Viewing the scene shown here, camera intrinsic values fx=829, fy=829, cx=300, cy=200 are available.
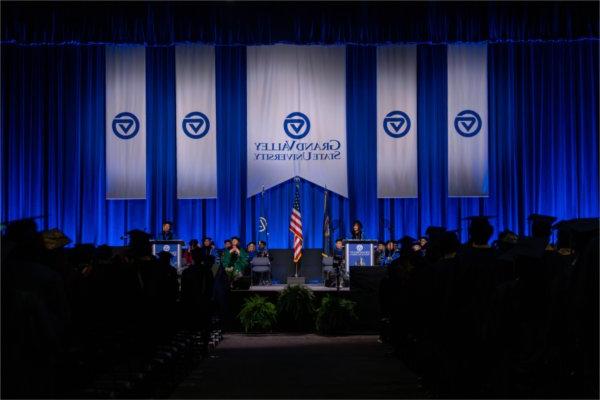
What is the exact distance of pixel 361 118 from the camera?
19.2 meters

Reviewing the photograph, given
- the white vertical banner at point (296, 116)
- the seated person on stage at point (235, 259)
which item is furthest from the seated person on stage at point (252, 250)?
the white vertical banner at point (296, 116)

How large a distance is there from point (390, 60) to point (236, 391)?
41.3 feet

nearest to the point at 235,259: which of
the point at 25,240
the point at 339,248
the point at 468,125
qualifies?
the point at 339,248

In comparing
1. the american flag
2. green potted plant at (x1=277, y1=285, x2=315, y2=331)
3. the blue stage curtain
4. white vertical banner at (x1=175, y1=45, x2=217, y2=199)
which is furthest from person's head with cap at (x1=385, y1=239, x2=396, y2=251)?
the blue stage curtain

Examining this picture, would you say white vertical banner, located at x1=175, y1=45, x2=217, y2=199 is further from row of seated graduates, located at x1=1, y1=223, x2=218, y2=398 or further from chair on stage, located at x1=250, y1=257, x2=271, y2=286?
row of seated graduates, located at x1=1, y1=223, x2=218, y2=398

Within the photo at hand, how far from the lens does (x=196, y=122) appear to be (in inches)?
750

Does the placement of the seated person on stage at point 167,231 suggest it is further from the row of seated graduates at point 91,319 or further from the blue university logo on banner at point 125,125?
the row of seated graduates at point 91,319

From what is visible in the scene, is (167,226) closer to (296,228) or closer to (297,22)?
(296,228)

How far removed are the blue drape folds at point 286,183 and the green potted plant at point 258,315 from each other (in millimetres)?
5784

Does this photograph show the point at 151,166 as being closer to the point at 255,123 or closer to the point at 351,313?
the point at 255,123

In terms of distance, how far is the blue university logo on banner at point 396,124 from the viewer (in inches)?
749

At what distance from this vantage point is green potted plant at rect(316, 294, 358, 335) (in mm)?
13070

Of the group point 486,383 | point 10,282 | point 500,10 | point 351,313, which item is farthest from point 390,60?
point 10,282

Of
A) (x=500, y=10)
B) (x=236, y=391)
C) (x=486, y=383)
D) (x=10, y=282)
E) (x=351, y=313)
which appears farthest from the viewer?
(x=500, y=10)
